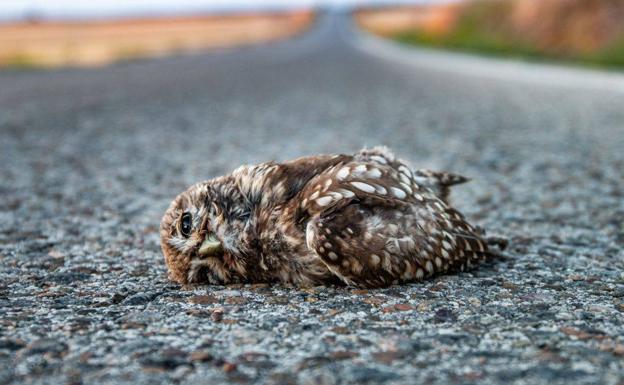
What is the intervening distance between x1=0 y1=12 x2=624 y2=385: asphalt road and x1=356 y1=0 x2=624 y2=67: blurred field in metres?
10.4

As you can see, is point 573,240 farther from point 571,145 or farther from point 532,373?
point 571,145

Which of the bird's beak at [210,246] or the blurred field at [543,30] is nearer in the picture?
the bird's beak at [210,246]

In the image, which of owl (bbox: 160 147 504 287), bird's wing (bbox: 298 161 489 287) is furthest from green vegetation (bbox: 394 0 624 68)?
owl (bbox: 160 147 504 287)

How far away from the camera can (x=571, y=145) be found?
9570 millimetres

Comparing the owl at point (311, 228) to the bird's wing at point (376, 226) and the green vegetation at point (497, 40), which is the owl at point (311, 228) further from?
the green vegetation at point (497, 40)

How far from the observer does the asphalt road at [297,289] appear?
3.23m

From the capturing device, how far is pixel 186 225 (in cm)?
408

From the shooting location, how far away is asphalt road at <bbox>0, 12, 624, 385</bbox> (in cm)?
323

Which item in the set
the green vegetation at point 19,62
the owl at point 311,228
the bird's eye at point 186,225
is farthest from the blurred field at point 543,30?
the bird's eye at point 186,225

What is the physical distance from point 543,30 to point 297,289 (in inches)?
993

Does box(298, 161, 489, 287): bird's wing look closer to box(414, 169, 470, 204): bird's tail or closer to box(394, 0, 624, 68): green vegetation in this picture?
box(414, 169, 470, 204): bird's tail

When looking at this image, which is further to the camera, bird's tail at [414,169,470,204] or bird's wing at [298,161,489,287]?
bird's tail at [414,169,470,204]

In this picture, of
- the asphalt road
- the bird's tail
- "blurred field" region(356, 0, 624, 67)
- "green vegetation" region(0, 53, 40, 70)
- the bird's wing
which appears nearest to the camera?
the asphalt road

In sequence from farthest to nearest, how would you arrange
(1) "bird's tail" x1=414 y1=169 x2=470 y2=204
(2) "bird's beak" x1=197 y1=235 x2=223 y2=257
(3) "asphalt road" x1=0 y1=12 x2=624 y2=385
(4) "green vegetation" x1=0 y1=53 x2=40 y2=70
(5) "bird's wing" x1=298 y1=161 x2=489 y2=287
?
(4) "green vegetation" x1=0 y1=53 x2=40 y2=70 < (1) "bird's tail" x1=414 y1=169 x2=470 y2=204 < (2) "bird's beak" x1=197 y1=235 x2=223 y2=257 < (5) "bird's wing" x1=298 y1=161 x2=489 y2=287 < (3) "asphalt road" x1=0 y1=12 x2=624 y2=385
